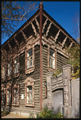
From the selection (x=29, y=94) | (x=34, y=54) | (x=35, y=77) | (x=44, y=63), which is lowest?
(x=29, y=94)

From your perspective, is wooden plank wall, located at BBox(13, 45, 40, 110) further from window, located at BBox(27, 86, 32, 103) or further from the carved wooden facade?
window, located at BBox(27, 86, 32, 103)

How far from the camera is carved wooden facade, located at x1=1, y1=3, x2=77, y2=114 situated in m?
10.7

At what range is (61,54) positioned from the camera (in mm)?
13500

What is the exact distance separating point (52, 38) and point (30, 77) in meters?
4.42

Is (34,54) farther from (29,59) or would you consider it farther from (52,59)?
(52,59)

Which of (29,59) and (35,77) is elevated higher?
(29,59)

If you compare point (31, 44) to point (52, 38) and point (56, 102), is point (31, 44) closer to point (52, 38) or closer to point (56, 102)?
point (52, 38)

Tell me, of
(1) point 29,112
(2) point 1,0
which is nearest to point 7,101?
(1) point 29,112

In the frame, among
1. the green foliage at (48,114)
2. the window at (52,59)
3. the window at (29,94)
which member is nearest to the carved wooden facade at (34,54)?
the window at (52,59)

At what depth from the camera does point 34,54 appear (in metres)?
11.4

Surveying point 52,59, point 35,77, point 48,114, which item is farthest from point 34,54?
point 48,114

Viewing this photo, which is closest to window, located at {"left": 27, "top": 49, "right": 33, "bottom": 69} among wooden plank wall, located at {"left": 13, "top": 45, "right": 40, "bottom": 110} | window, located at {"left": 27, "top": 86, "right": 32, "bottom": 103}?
wooden plank wall, located at {"left": 13, "top": 45, "right": 40, "bottom": 110}

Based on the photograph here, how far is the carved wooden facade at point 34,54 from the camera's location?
10.7m

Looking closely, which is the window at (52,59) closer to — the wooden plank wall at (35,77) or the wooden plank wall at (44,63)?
the wooden plank wall at (44,63)
